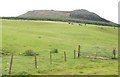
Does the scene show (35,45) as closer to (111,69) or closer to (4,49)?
(4,49)

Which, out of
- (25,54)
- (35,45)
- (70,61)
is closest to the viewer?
(70,61)

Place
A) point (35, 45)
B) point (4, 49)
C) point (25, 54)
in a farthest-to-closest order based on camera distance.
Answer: point (35, 45) < point (4, 49) < point (25, 54)

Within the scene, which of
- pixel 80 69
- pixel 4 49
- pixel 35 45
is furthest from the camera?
pixel 35 45

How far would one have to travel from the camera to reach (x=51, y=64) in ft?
135

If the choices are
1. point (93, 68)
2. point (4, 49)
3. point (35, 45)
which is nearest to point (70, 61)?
point (93, 68)

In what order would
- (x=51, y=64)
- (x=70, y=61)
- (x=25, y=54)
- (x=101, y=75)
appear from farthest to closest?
1. (x=25, y=54)
2. (x=70, y=61)
3. (x=51, y=64)
4. (x=101, y=75)

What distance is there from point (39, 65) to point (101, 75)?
364 inches

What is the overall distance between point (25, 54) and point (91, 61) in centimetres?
1058

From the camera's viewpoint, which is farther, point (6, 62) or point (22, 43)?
point (22, 43)

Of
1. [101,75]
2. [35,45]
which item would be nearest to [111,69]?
[101,75]

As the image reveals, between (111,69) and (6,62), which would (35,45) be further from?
(111,69)

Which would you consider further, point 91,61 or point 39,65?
point 91,61

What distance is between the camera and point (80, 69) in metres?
38.1

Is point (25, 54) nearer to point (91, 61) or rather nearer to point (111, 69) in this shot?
point (91, 61)
